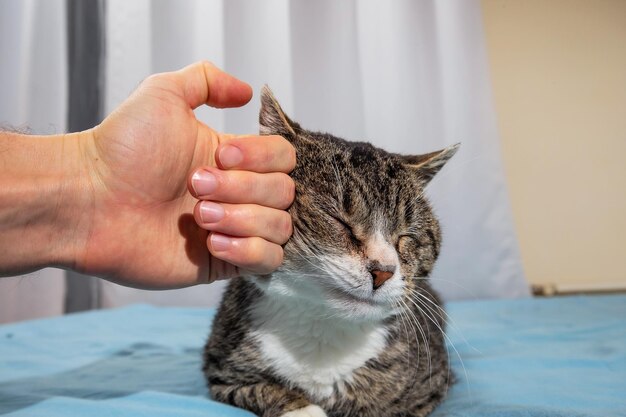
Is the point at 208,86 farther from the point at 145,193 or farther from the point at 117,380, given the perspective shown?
the point at 117,380

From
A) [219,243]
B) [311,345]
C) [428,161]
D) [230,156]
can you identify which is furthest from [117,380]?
[428,161]

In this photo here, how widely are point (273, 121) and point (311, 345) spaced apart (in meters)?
0.54

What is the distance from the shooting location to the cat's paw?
3.44 ft

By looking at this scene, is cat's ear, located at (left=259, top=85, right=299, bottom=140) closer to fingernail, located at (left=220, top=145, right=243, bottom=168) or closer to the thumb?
the thumb

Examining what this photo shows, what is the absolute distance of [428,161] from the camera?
133cm

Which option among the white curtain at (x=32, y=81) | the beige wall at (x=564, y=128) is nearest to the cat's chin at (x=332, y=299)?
the white curtain at (x=32, y=81)

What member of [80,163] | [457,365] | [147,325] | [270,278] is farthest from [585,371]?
[147,325]

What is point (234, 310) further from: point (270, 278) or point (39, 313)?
point (39, 313)

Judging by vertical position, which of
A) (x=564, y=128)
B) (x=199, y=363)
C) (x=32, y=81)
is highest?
(x=32, y=81)

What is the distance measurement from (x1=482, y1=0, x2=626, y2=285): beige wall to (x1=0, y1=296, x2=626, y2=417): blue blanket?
89 centimetres

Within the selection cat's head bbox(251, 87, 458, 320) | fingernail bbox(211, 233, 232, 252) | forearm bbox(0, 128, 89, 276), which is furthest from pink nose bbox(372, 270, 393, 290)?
forearm bbox(0, 128, 89, 276)

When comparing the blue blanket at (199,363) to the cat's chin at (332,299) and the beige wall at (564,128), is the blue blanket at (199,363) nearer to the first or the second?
the cat's chin at (332,299)

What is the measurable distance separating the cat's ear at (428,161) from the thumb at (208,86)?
49cm

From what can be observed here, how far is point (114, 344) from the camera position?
2027 mm
